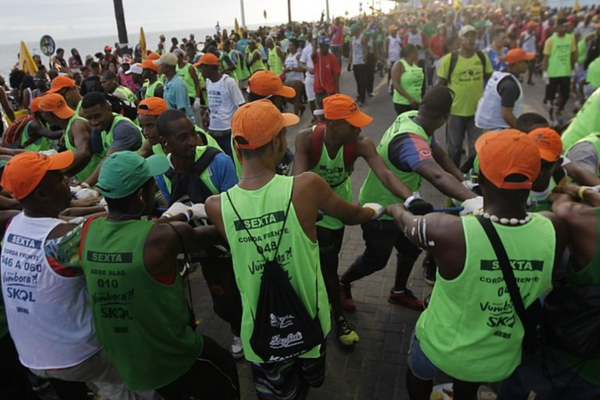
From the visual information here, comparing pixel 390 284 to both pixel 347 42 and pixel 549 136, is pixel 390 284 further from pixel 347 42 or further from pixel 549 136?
pixel 347 42

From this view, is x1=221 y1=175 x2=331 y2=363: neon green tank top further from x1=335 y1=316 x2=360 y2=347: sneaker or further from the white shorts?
the white shorts

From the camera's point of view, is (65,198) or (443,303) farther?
(65,198)

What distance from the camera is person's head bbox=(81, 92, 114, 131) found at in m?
4.66

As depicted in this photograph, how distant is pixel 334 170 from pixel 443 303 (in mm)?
1653

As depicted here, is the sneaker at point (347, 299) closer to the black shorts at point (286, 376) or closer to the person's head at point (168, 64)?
the black shorts at point (286, 376)

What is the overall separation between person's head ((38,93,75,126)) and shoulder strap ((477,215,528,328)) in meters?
4.73

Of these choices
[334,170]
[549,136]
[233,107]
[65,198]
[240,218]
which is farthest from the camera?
Answer: [233,107]

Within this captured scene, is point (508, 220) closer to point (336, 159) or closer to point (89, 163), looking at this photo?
point (336, 159)

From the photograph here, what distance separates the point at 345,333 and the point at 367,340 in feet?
0.75

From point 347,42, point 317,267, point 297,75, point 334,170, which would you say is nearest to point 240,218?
point 317,267

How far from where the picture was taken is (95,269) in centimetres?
220

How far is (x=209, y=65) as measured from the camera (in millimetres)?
7074

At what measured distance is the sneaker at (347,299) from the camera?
428cm

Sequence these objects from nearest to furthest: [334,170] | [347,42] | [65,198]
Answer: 1. [65,198]
2. [334,170]
3. [347,42]
